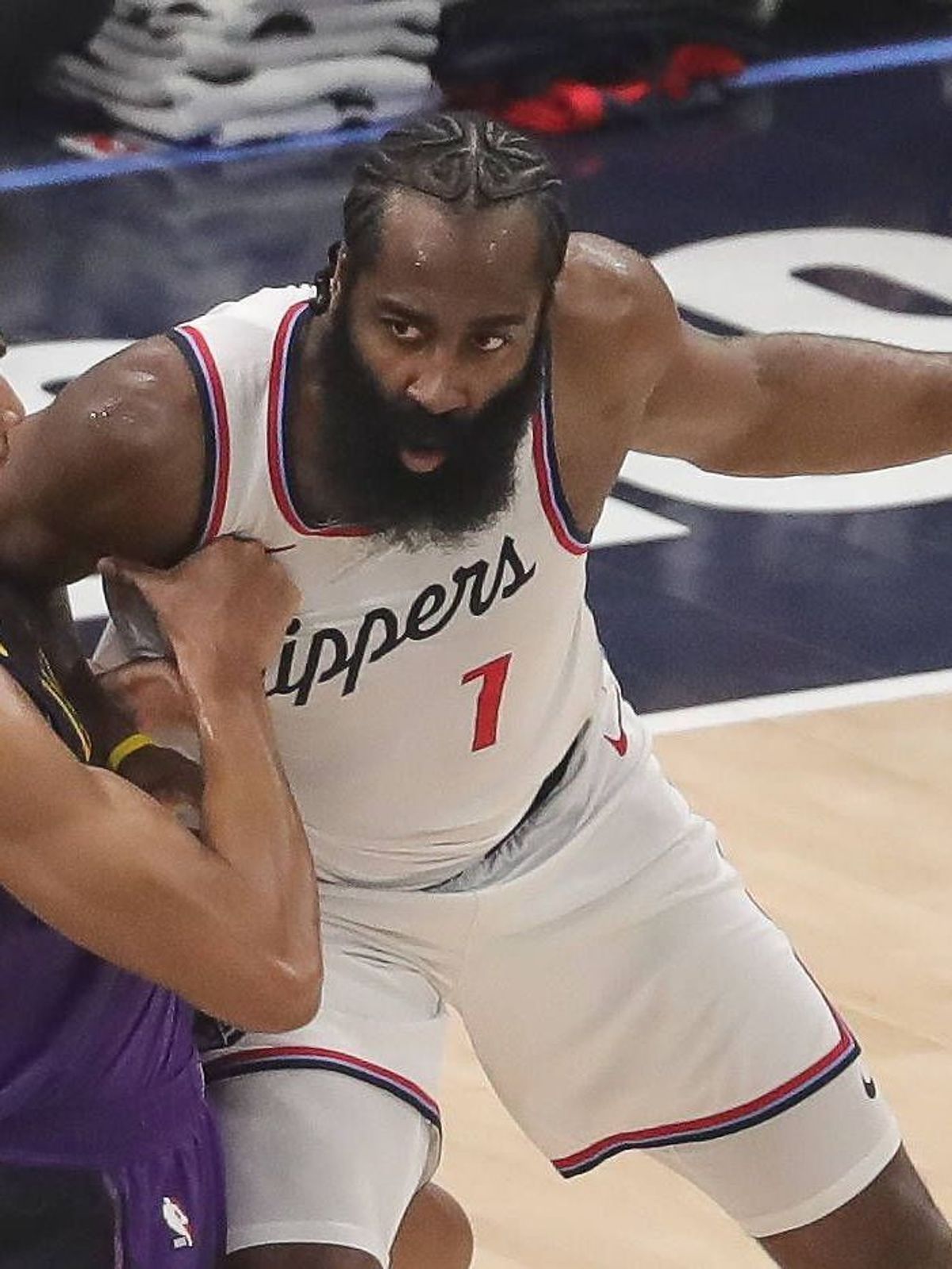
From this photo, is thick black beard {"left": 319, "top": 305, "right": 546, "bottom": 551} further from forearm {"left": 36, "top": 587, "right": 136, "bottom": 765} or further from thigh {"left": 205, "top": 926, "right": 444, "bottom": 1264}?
thigh {"left": 205, "top": 926, "right": 444, "bottom": 1264}

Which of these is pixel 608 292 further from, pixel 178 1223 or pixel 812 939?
pixel 812 939

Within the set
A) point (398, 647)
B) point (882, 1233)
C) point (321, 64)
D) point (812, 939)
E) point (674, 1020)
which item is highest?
point (398, 647)

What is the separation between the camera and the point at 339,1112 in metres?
3.49

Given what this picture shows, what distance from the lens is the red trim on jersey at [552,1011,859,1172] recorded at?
3.76 m

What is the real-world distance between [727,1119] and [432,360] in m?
1.21

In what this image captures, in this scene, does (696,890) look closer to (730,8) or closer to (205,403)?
(205,403)

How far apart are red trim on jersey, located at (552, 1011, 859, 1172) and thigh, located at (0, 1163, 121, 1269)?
1011 mm

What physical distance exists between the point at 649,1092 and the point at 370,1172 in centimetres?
49

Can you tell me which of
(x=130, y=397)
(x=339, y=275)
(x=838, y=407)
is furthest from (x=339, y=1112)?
(x=838, y=407)

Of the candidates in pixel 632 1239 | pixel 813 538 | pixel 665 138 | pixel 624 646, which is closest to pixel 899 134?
pixel 665 138

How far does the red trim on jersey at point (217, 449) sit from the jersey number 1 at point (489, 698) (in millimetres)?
421

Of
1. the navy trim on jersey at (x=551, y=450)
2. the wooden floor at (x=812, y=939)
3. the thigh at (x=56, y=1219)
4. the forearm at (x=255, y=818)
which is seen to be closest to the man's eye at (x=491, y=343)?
the navy trim on jersey at (x=551, y=450)

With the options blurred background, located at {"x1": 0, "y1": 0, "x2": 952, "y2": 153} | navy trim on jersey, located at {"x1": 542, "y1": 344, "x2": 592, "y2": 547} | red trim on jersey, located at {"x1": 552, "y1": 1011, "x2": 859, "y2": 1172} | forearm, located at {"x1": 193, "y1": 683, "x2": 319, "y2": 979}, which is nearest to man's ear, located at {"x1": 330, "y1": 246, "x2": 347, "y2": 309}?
navy trim on jersey, located at {"x1": 542, "y1": 344, "x2": 592, "y2": 547}

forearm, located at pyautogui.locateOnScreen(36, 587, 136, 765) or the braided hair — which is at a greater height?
the braided hair
